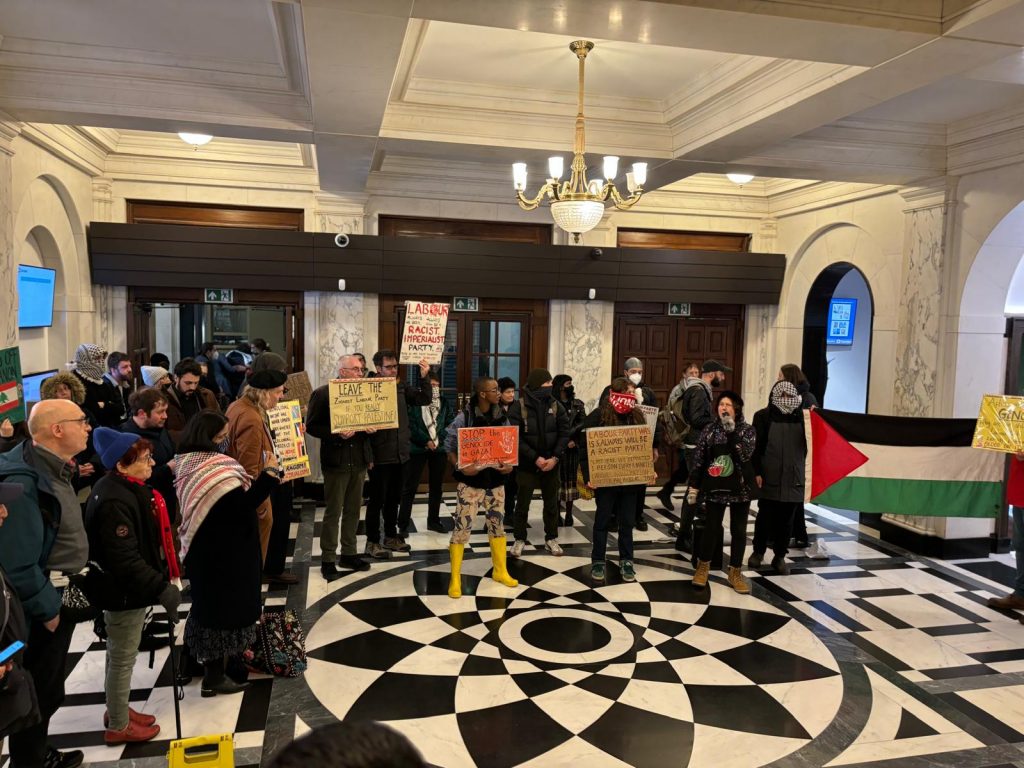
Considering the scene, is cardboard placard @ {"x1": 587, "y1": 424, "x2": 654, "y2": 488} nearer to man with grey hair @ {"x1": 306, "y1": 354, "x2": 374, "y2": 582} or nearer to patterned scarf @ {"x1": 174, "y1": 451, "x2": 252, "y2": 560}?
man with grey hair @ {"x1": 306, "y1": 354, "x2": 374, "y2": 582}

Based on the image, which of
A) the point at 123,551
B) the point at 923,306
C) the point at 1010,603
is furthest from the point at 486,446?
the point at 923,306

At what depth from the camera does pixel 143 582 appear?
10.2ft

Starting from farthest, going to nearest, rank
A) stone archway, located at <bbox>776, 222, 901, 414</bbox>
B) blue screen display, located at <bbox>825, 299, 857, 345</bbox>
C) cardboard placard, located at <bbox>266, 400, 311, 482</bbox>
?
blue screen display, located at <bbox>825, 299, 857, 345</bbox>
stone archway, located at <bbox>776, 222, 901, 414</bbox>
cardboard placard, located at <bbox>266, 400, 311, 482</bbox>

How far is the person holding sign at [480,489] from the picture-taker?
205 inches

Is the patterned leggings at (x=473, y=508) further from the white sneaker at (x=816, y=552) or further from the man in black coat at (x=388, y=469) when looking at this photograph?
the white sneaker at (x=816, y=552)

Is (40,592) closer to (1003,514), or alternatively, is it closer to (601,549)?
(601,549)

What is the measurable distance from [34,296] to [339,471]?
3.10 metres

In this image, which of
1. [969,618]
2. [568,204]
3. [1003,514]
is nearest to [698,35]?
[568,204]

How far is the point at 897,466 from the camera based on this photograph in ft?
19.3

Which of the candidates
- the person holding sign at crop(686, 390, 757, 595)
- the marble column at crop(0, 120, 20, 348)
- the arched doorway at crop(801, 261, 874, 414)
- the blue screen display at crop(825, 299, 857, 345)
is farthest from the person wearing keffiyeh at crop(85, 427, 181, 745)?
the blue screen display at crop(825, 299, 857, 345)

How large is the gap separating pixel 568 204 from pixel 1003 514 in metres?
5.05

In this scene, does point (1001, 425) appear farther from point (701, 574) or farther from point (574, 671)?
point (574, 671)

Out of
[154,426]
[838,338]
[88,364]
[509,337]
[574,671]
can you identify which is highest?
[838,338]

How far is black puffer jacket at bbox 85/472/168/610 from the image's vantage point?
3074 millimetres
